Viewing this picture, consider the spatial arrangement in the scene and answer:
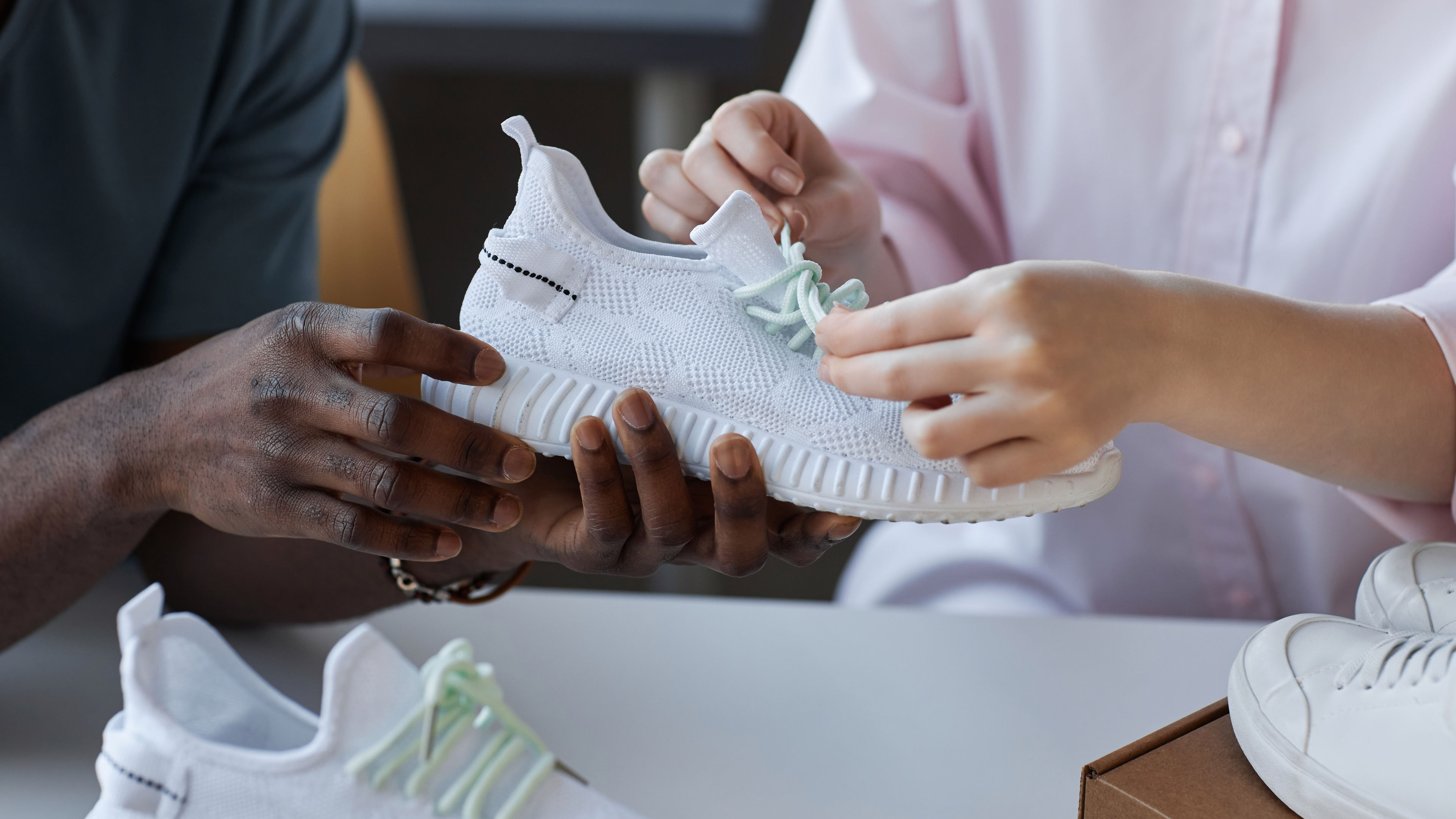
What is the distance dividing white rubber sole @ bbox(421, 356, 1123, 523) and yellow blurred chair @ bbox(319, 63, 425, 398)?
0.61 meters

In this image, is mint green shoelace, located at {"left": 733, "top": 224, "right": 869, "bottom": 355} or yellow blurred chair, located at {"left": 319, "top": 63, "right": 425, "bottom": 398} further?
yellow blurred chair, located at {"left": 319, "top": 63, "right": 425, "bottom": 398}

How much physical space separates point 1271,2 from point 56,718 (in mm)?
785

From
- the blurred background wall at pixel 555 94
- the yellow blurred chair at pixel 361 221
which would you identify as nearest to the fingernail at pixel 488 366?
the blurred background wall at pixel 555 94

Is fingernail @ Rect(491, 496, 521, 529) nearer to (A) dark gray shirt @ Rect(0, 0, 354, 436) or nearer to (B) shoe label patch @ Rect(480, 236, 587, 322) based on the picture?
(B) shoe label patch @ Rect(480, 236, 587, 322)

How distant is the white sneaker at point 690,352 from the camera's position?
→ 421 millimetres

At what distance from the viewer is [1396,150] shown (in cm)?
Result: 62

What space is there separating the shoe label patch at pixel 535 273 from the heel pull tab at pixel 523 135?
4 centimetres

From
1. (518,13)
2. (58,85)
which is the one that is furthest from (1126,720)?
(518,13)

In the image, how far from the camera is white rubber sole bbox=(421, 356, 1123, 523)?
409 mm

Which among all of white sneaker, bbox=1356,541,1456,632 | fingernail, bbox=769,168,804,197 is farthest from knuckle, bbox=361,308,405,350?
white sneaker, bbox=1356,541,1456,632

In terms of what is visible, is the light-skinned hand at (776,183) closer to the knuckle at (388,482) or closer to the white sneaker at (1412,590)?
the knuckle at (388,482)

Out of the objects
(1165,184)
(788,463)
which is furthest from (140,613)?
(1165,184)

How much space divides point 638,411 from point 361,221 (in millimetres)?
759

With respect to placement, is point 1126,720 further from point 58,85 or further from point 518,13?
point 518,13
